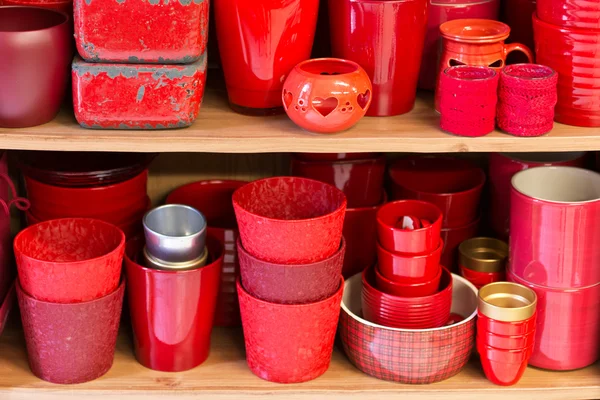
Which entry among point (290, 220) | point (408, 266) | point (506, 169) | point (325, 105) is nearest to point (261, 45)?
point (325, 105)

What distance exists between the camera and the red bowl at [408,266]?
4.69 feet

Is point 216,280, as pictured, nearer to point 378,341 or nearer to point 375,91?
point 378,341

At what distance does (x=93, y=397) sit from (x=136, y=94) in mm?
468

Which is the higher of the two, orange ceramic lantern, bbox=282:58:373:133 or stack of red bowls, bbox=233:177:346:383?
orange ceramic lantern, bbox=282:58:373:133

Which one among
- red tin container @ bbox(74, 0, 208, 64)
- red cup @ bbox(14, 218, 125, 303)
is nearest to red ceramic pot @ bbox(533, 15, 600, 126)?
red tin container @ bbox(74, 0, 208, 64)

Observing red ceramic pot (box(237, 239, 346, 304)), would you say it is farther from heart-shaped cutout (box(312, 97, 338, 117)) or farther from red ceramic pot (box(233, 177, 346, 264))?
heart-shaped cutout (box(312, 97, 338, 117))

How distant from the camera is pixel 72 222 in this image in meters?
1.46

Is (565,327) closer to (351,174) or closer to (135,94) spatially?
(351,174)

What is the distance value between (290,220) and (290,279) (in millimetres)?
90

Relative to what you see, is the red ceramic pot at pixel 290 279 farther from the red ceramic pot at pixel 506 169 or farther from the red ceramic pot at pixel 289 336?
the red ceramic pot at pixel 506 169

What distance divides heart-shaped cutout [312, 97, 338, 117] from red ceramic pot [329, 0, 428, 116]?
9 cm

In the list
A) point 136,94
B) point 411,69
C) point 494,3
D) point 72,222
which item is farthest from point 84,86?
point 494,3

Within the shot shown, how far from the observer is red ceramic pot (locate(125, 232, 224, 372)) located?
1.42 m

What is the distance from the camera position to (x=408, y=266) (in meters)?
1.43
